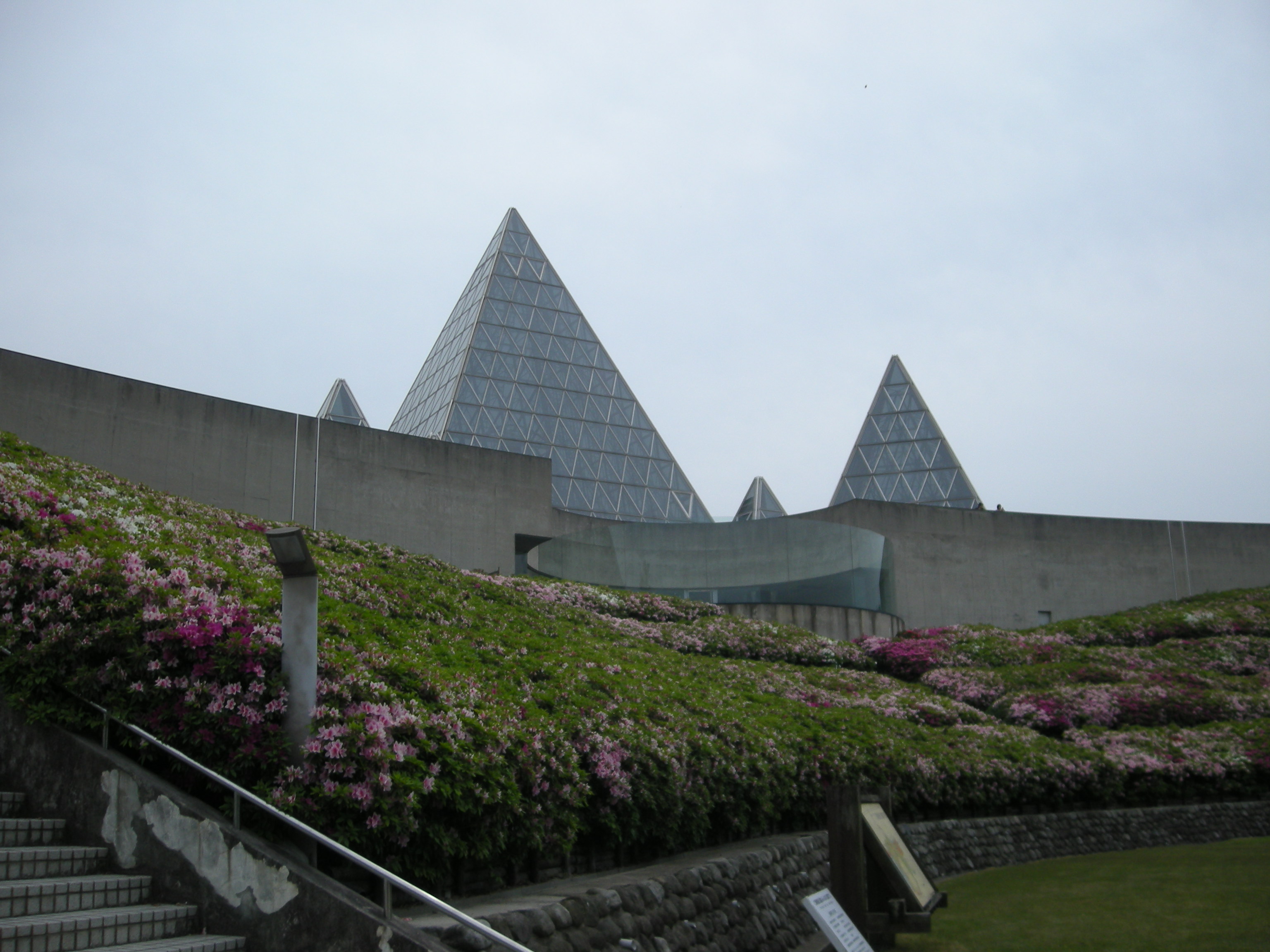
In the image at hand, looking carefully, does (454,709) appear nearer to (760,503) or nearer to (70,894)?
(70,894)

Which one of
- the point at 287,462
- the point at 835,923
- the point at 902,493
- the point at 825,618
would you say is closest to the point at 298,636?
Answer: the point at 835,923

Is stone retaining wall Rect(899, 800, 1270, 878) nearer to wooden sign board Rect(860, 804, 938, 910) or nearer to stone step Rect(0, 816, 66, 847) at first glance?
wooden sign board Rect(860, 804, 938, 910)

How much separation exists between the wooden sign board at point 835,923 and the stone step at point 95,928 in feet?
8.88

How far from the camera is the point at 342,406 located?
3634cm

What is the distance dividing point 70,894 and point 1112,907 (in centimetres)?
768

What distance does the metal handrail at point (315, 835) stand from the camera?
380 centimetres

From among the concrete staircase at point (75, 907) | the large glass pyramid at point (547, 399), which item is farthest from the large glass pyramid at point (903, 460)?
the concrete staircase at point (75, 907)

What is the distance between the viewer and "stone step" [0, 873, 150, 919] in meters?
4.24

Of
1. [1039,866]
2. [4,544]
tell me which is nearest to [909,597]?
[1039,866]

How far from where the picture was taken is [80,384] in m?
17.0

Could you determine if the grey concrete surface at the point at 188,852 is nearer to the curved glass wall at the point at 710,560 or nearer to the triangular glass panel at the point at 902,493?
the curved glass wall at the point at 710,560

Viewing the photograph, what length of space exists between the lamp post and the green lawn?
428 centimetres

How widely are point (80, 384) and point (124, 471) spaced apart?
1553 mm

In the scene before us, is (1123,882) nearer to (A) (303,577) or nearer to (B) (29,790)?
(A) (303,577)
